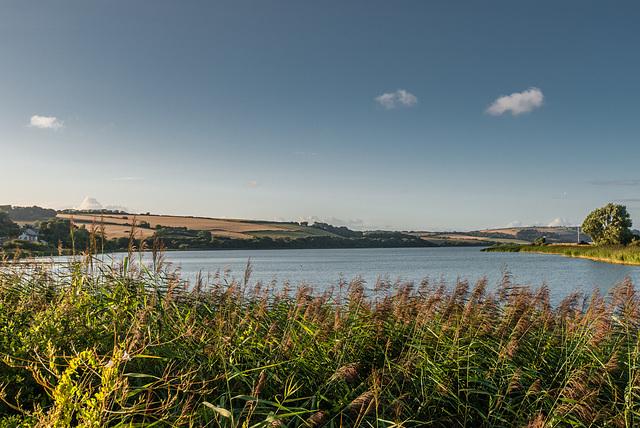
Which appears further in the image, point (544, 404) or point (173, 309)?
point (173, 309)

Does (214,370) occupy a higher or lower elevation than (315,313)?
lower

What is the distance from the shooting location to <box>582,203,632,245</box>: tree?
89.8m

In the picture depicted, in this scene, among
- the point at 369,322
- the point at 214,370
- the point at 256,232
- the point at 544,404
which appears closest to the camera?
the point at 214,370

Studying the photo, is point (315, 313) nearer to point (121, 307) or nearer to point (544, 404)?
point (121, 307)

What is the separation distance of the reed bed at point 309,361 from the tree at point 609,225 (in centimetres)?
10164

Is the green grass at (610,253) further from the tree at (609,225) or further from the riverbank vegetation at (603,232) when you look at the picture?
the tree at (609,225)

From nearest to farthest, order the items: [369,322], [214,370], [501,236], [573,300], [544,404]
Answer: [214,370]
[544,404]
[369,322]
[573,300]
[501,236]

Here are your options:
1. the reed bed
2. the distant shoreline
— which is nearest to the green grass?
the distant shoreline

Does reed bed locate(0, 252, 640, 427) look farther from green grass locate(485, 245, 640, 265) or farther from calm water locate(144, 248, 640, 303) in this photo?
green grass locate(485, 245, 640, 265)

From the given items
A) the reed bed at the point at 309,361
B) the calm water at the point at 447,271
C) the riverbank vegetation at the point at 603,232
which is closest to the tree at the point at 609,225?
the riverbank vegetation at the point at 603,232

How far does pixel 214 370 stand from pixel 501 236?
197 meters

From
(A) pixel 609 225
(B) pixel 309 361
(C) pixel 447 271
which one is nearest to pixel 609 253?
(C) pixel 447 271

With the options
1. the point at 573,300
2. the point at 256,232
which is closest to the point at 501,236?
the point at 256,232

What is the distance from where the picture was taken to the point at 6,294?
19.2 feet
